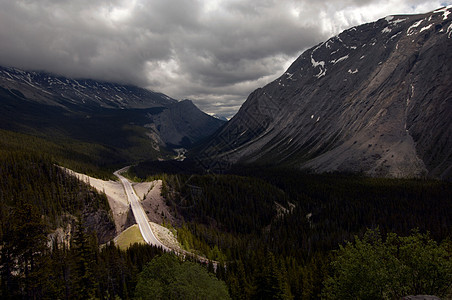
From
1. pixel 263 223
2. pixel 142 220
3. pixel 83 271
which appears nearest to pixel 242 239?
pixel 263 223

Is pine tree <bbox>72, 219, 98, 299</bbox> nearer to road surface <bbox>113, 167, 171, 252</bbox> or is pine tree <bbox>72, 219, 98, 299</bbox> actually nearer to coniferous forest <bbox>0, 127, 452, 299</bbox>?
coniferous forest <bbox>0, 127, 452, 299</bbox>

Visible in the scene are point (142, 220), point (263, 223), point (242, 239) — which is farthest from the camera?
point (263, 223)

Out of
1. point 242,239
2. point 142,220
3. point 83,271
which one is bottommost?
point 242,239

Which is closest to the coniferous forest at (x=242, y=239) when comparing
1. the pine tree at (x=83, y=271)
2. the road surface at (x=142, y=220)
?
the pine tree at (x=83, y=271)

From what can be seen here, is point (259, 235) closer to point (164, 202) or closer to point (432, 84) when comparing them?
point (164, 202)

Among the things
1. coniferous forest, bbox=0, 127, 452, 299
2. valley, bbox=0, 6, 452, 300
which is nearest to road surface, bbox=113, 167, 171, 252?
valley, bbox=0, 6, 452, 300

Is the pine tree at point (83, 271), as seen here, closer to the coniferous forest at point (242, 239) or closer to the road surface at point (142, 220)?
the coniferous forest at point (242, 239)

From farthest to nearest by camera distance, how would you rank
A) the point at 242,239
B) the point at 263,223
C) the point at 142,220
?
the point at 263,223 < the point at 242,239 < the point at 142,220

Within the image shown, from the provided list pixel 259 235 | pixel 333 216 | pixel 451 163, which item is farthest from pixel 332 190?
pixel 451 163

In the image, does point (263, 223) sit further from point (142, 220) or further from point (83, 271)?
point (83, 271)
